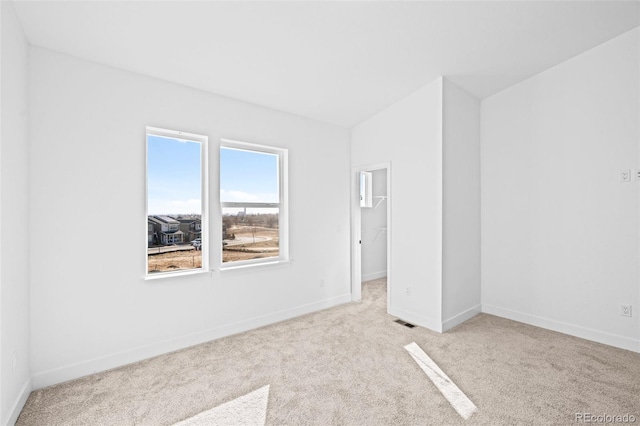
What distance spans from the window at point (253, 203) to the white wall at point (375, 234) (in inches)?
90.0

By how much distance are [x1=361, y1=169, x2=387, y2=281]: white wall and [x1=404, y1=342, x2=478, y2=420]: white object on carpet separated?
284 centimetres

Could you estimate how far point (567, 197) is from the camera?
3.40m

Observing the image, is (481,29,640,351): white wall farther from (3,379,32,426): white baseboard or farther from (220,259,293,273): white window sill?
(3,379,32,426): white baseboard

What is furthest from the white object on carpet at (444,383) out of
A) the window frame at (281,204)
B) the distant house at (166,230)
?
the distant house at (166,230)

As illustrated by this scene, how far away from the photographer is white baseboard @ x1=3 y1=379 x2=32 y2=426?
1877 millimetres

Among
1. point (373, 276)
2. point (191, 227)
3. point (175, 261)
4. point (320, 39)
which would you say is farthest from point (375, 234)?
point (320, 39)

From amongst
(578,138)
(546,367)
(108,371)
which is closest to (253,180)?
(108,371)

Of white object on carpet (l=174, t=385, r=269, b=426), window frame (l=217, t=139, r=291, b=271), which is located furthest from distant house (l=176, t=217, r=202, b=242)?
white object on carpet (l=174, t=385, r=269, b=426)

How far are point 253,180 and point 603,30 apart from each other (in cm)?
386

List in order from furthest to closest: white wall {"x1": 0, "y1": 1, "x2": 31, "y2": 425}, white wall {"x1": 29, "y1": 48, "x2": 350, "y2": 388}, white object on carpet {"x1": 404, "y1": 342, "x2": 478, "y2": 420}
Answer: white wall {"x1": 29, "y1": 48, "x2": 350, "y2": 388}, white object on carpet {"x1": 404, "y1": 342, "x2": 478, "y2": 420}, white wall {"x1": 0, "y1": 1, "x2": 31, "y2": 425}

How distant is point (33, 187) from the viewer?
2.29 m

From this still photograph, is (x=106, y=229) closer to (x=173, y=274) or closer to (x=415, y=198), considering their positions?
(x=173, y=274)

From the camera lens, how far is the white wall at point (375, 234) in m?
5.79

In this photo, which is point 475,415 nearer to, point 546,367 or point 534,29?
point 546,367
